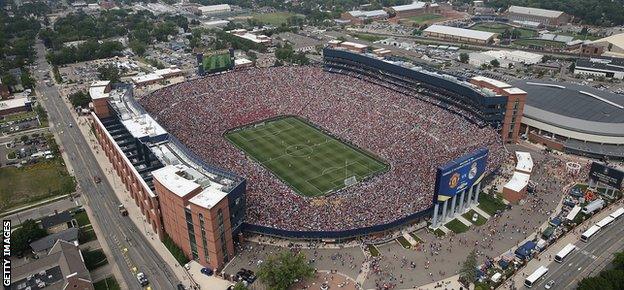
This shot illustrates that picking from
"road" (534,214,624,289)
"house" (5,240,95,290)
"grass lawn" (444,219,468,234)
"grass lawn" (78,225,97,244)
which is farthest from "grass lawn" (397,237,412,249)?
"grass lawn" (78,225,97,244)

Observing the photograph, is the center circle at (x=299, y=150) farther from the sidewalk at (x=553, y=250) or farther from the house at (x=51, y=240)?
the sidewalk at (x=553, y=250)

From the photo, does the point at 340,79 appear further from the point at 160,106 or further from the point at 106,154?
the point at 106,154

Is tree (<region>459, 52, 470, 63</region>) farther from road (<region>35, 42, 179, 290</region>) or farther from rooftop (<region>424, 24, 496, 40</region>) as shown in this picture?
road (<region>35, 42, 179, 290</region>)

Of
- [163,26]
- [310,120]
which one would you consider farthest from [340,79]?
[163,26]

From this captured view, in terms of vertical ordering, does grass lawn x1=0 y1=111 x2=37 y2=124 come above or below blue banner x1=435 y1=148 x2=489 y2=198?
below

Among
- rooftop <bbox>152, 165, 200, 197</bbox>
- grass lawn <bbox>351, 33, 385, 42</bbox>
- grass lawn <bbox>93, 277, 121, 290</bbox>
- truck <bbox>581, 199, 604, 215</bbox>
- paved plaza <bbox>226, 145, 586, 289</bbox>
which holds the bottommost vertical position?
grass lawn <bbox>93, 277, 121, 290</bbox>

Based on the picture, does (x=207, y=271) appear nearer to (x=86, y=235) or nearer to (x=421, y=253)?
(x=86, y=235)
